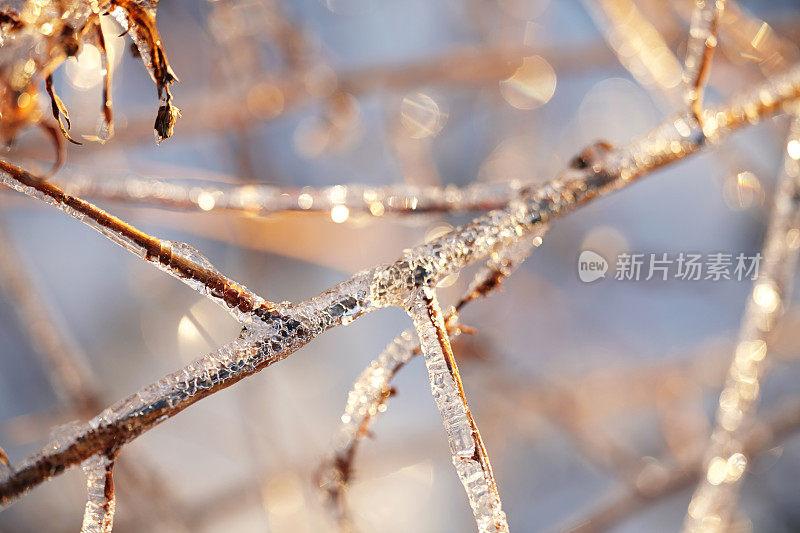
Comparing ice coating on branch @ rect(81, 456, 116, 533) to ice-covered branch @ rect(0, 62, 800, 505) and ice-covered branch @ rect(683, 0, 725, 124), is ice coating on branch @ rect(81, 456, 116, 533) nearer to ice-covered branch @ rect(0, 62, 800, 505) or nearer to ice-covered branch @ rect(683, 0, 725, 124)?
ice-covered branch @ rect(0, 62, 800, 505)

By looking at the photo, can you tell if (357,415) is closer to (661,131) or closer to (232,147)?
(661,131)

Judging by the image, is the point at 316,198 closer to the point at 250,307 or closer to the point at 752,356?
the point at 250,307

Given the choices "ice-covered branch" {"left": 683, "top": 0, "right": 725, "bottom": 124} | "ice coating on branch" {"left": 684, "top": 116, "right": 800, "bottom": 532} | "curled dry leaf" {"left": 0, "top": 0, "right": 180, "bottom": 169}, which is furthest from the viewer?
"ice coating on branch" {"left": 684, "top": 116, "right": 800, "bottom": 532}

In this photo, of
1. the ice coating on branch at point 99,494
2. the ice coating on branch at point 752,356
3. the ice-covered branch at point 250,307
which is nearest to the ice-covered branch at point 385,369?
the ice-covered branch at point 250,307

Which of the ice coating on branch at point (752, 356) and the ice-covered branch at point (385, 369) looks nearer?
the ice-covered branch at point (385, 369)

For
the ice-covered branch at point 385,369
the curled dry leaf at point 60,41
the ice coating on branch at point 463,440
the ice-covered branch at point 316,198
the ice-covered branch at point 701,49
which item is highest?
the ice-covered branch at point 316,198

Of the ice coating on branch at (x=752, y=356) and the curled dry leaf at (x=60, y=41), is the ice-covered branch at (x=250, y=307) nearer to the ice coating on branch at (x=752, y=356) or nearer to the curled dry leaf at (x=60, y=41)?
the curled dry leaf at (x=60, y=41)

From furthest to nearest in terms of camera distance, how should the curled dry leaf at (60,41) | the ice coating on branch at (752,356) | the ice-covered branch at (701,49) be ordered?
1. the ice coating on branch at (752,356)
2. the ice-covered branch at (701,49)
3. the curled dry leaf at (60,41)

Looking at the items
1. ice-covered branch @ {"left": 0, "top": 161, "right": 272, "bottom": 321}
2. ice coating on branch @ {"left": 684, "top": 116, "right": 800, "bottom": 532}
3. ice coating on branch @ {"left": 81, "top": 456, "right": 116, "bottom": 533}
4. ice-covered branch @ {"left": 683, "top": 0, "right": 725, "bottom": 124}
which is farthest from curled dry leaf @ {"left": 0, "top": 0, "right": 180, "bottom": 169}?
ice coating on branch @ {"left": 684, "top": 116, "right": 800, "bottom": 532}
